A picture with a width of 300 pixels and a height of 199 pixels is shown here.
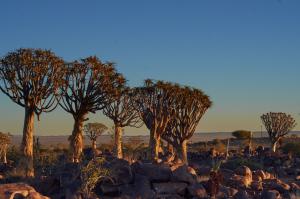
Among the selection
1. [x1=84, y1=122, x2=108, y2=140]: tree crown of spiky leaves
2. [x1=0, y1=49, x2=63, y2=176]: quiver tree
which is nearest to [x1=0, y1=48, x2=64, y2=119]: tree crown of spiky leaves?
[x1=0, y1=49, x2=63, y2=176]: quiver tree

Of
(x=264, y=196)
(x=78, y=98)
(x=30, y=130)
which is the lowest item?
(x=264, y=196)

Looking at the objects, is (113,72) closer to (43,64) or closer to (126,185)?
(43,64)

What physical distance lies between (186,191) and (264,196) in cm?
271

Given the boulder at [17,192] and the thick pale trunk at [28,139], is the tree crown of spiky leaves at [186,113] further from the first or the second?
the boulder at [17,192]

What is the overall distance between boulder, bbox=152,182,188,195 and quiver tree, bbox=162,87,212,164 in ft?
39.1

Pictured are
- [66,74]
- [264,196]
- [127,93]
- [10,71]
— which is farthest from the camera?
[127,93]

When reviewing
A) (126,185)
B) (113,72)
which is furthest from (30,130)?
(126,185)

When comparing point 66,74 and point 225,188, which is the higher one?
point 66,74

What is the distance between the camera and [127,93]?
26922 millimetres

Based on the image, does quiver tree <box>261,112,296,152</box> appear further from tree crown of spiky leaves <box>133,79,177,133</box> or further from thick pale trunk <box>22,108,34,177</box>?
thick pale trunk <box>22,108,34,177</box>

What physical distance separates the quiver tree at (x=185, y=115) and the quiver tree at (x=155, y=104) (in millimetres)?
484

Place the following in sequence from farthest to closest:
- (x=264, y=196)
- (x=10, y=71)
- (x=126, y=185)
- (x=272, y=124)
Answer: (x=272, y=124) < (x=10, y=71) < (x=264, y=196) < (x=126, y=185)

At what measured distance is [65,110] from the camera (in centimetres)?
2155

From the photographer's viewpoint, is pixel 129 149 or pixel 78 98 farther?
pixel 129 149
